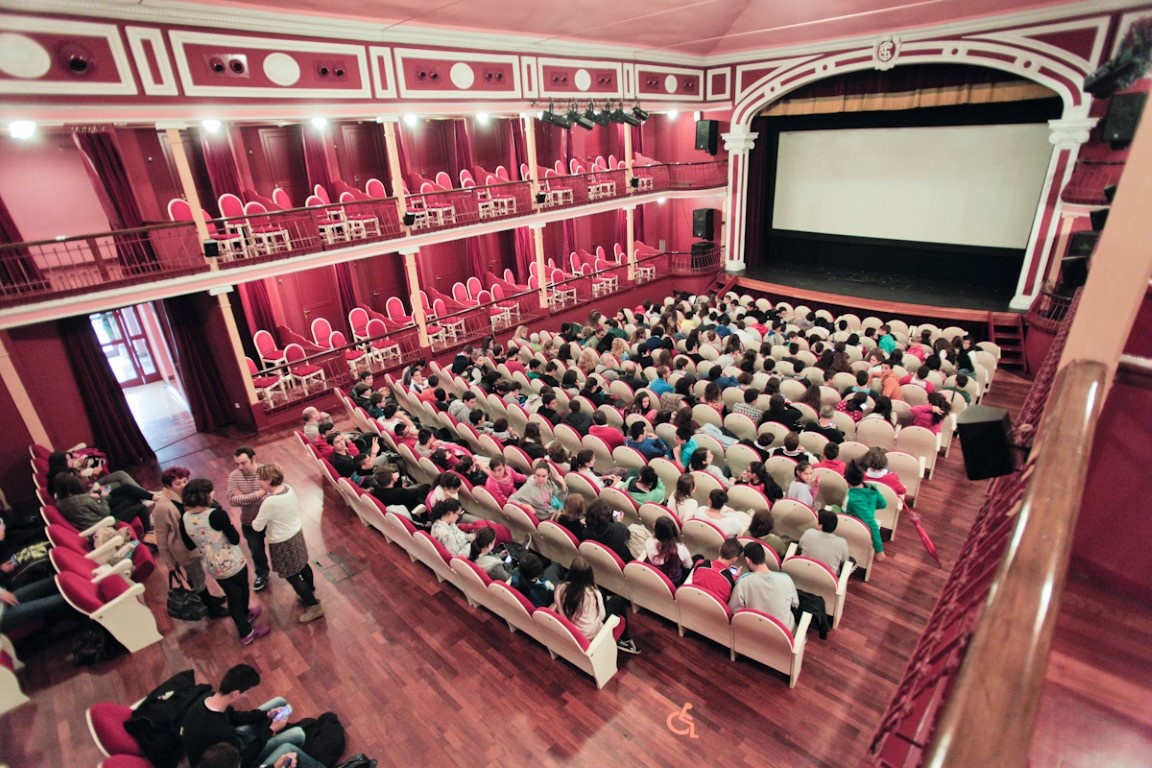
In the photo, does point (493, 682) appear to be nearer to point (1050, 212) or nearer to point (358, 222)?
point (358, 222)

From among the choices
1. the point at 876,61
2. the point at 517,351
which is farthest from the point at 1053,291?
the point at 517,351

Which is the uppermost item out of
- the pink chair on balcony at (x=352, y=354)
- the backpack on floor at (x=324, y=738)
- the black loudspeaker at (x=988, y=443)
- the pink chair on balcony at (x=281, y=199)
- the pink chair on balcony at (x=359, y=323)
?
the pink chair on balcony at (x=281, y=199)

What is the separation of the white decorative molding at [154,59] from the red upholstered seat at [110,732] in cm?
732

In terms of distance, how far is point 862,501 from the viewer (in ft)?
15.9

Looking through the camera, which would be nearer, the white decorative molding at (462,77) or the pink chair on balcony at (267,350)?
the white decorative molding at (462,77)

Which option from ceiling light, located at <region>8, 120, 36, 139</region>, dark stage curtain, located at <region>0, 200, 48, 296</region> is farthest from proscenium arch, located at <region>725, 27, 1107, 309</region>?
dark stage curtain, located at <region>0, 200, 48, 296</region>

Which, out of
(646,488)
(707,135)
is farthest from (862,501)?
(707,135)

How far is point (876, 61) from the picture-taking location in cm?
1153

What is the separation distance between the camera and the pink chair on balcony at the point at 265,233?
8.77m

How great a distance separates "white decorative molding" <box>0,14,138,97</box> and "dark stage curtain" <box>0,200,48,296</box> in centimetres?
175

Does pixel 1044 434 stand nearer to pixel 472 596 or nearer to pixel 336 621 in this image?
pixel 472 596

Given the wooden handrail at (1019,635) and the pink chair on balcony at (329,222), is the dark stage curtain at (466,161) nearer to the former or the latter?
the pink chair on balcony at (329,222)

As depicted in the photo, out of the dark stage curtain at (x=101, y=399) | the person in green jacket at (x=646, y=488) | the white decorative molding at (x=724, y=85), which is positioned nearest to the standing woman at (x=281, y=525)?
the person in green jacket at (x=646, y=488)

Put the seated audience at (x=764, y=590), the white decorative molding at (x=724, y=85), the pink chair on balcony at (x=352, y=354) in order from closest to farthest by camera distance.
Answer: the seated audience at (x=764, y=590) → the pink chair on balcony at (x=352, y=354) → the white decorative molding at (x=724, y=85)
